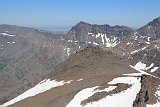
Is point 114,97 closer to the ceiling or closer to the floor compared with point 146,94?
closer to the floor

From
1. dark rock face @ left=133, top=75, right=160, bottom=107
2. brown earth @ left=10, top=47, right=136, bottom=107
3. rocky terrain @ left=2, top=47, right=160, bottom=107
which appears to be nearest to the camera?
dark rock face @ left=133, top=75, right=160, bottom=107

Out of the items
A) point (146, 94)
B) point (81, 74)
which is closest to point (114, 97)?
point (146, 94)

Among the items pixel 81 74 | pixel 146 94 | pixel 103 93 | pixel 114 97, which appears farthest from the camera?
pixel 81 74

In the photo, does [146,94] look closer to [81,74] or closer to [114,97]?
[114,97]

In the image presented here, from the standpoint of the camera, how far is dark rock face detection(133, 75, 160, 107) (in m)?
57.3

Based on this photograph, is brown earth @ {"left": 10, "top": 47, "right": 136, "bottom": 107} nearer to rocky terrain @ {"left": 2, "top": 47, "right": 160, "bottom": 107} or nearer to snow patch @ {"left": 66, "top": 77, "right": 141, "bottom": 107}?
rocky terrain @ {"left": 2, "top": 47, "right": 160, "bottom": 107}

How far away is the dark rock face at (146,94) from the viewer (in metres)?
57.3

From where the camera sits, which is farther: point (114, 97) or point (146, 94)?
point (114, 97)

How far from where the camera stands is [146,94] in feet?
193

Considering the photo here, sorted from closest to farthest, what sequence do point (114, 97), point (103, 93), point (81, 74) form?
point (114, 97) < point (103, 93) < point (81, 74)

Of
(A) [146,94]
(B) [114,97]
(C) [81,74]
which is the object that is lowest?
(C) [81,74]

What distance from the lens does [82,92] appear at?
244ft

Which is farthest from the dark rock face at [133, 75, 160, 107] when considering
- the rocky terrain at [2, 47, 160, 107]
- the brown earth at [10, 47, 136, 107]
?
the brown earth at [10, 47, 136, 107]

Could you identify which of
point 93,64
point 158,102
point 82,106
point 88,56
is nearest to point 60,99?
point 82,106
